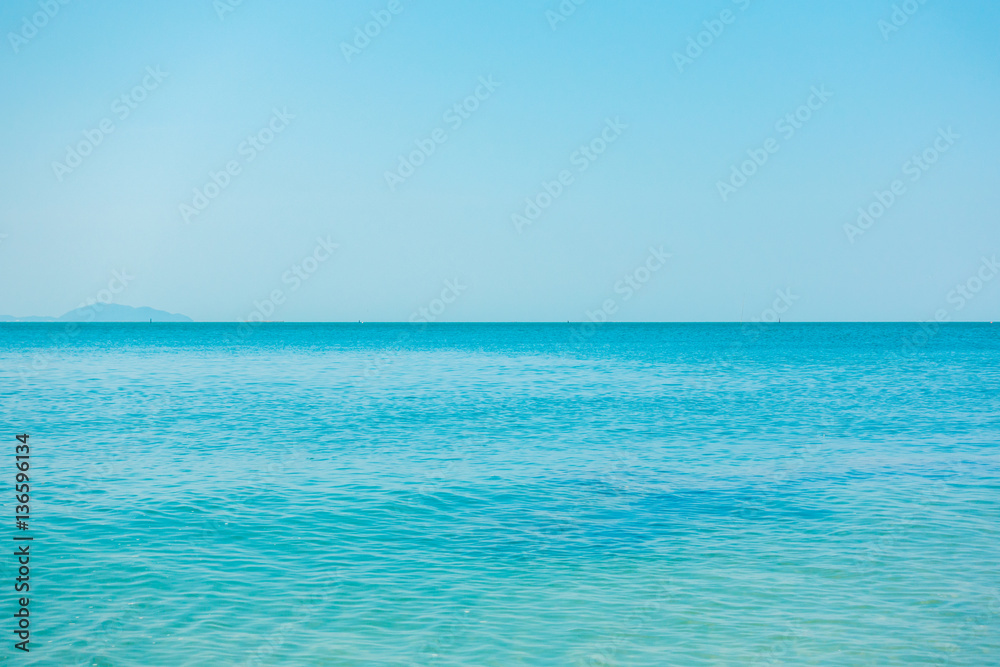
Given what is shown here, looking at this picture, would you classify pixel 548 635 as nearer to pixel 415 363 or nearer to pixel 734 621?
pixel 734 621

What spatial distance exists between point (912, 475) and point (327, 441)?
15.0m

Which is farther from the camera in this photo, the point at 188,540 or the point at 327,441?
the point at 327,441

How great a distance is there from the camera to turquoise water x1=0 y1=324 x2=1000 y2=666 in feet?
28.6

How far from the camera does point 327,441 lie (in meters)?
22.6

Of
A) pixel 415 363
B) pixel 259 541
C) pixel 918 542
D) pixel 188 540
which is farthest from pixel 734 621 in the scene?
pixel 415 363

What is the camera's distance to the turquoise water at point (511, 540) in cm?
872

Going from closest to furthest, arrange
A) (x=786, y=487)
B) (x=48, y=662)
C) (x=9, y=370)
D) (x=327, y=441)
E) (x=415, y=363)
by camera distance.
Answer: (x=48, y=662) < (x=786, y=487) < (x=327, y=441) < (x=9, y=370) < (x=415, y=363)

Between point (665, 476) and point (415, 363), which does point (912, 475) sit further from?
point (415, 363)

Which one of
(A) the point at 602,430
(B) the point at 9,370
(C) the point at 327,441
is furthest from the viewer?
(B) the point at 9,370

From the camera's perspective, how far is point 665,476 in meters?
17.7

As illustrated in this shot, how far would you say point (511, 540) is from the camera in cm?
1243

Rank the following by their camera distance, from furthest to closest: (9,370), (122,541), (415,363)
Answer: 1. (415,363)
2. (9,370)
3. (122,541)

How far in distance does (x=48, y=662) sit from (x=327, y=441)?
47.5 ft

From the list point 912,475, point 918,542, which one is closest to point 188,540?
point 918,542
